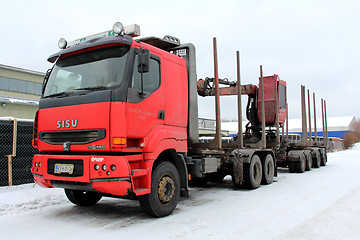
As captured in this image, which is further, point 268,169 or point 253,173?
point 268,169

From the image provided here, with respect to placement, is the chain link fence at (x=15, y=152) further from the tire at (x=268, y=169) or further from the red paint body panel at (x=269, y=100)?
the red paint body panel at (x=269, y=100)

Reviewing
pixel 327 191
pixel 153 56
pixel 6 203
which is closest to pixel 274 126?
pixel 327 191

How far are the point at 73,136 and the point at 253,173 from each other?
5.56m

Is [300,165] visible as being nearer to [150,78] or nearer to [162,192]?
[162,192]

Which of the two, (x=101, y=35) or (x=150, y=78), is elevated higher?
(x=101, y=35)

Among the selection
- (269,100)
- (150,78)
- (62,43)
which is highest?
(62,43)

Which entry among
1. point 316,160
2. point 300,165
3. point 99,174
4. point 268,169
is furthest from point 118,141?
point 316,160

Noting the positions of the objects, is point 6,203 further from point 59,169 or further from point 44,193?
point 59,169

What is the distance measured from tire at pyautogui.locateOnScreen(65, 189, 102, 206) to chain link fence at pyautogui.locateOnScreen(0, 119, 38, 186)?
99.3 inches

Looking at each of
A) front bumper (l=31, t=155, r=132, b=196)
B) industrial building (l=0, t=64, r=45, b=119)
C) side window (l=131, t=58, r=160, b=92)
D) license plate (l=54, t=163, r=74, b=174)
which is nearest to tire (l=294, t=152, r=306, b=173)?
side window (l=131, t=58, r=160, b=92)

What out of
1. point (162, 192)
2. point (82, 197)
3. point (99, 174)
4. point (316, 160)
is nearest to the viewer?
point (99, 174)

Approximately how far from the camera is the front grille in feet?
15.8

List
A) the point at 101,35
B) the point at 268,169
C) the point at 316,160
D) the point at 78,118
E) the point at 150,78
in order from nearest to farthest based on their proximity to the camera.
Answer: the point at 78,118
the point at 150,78
the point at 101,35
the point at 268,169
the point at 316,160

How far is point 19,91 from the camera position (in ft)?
102
